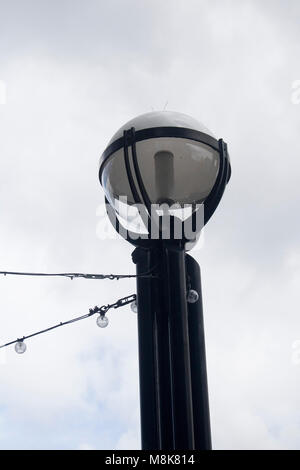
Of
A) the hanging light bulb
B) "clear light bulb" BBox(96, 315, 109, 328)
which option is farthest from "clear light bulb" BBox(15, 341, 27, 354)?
the hanging light bulb

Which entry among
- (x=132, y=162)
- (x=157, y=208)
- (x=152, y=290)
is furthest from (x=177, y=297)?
(x=132, y=162)

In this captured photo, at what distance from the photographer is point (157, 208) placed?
411cm

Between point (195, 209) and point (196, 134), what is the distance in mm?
462

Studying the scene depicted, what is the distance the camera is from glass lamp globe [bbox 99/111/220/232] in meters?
4.10

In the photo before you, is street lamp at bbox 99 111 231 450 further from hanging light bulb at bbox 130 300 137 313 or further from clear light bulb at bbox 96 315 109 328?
clear light bulb at bbox 96 315 109 328

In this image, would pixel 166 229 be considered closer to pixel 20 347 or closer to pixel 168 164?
pixel 168 164

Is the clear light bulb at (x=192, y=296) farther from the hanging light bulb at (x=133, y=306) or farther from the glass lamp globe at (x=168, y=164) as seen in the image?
the hanging light bulb at (x=133, y=306)

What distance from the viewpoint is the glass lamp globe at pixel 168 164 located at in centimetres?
410

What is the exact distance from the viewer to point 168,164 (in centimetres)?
413

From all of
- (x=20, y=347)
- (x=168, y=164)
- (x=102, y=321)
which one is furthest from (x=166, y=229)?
(x=20, y=347)

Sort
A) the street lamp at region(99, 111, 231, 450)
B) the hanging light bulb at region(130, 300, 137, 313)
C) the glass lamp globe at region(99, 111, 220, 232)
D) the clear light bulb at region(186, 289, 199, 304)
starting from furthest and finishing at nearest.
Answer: the hanging light bulb at region(130, 300, 137, 313), the glass lamp globe at region(99, 111, 220, 232), the clear light bulb at region(186, 289, 199, 304), the street lamp at region(99, 111, 231, 450)

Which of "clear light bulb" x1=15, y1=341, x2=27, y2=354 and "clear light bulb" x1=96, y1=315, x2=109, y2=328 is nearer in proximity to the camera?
"clear light bulb" x1=96, y1=315, x2=109, y2=328
